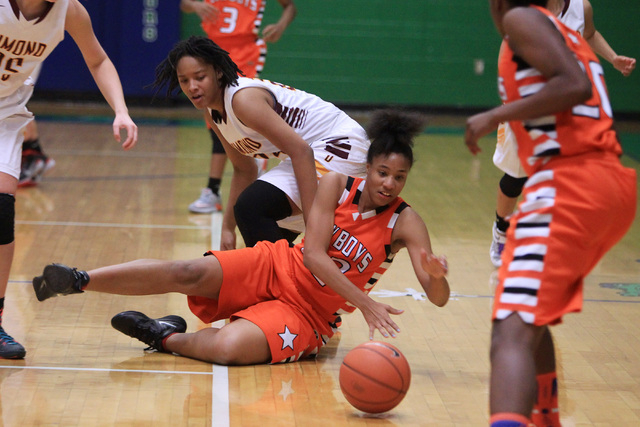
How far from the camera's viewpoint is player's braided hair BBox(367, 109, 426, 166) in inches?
132


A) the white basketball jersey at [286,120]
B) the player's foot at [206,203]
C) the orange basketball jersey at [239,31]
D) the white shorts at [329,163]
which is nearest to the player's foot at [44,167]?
the player's foot at [206,203]

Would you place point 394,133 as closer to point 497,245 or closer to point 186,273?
point 186,273

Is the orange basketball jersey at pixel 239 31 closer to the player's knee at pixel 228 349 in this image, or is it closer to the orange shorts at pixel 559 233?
the player's knee at pixel 228 349

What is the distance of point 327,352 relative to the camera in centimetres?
367

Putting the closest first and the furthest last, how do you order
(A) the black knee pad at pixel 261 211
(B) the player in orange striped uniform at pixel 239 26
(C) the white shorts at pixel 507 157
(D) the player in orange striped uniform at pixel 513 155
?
(A) the black knee pad at pixel 261 211 < (C) the white shorts at pixel 507 157 < (D) the player in orange striped uniform at pixel 513 155 < (B) the player in orange striped uniform at pixel 239 26

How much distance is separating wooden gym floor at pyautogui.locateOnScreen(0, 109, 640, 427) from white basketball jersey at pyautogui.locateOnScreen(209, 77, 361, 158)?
89 cm

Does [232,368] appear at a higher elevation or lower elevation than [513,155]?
lower

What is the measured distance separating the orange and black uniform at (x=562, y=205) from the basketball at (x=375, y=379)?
701 mm

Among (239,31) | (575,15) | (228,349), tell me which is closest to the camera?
(228,349)

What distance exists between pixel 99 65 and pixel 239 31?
3.34 m

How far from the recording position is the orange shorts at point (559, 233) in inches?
89.2

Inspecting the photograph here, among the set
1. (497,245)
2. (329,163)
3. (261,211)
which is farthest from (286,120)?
(497,245)

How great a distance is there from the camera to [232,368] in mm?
3377

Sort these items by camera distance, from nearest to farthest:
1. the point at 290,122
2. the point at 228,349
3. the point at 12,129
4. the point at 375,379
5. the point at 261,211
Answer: the point at 375,379 < the point at 228,349 < the point at 12,129 < the point at 261,211 < the point at 290,122
